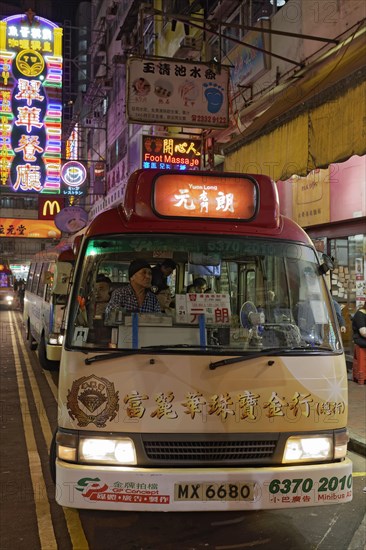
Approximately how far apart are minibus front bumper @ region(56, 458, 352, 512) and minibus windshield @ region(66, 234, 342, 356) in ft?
2.50

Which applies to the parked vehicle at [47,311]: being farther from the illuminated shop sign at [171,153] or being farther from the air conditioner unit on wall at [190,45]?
the air conditioner unit on wall at [190,45]

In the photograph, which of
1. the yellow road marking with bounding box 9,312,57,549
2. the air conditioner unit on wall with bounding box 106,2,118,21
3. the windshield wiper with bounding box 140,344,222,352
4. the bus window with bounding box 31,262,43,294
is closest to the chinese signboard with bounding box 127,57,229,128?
the yellow road marking with bounding box 9,312,57,549

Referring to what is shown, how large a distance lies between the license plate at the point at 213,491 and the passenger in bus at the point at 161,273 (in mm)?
1708

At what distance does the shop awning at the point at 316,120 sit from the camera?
289 inches

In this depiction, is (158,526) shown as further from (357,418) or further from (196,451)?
(357,418)

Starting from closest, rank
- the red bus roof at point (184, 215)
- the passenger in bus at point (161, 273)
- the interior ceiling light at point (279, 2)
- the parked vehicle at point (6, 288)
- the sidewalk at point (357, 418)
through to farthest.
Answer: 1. the red bus roof at point (184, 215)
2. the passenger in bus at point (161, 273)
3. the sidewalk at point (357, 418)
4. the interior ceiling light at point (279, 2)
5. the parked vehicle at point (6, 288)

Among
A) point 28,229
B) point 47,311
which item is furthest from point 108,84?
point 47,311

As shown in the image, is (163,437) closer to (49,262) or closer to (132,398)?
(132,398)

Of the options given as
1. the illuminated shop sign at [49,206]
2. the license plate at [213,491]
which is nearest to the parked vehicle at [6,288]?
the illuminated shop sign at [49,206]

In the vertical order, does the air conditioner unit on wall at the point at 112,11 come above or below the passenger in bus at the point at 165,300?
above

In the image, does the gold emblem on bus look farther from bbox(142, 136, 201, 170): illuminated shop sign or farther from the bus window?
bbox(142, 136, 201, 170): illuminated shop sign

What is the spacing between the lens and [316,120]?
26.9 feet

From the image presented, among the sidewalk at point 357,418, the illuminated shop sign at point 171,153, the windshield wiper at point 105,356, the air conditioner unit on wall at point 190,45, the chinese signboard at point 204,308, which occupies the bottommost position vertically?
the sidewalk at point 357,418

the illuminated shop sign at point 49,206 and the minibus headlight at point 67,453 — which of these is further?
the illuminated shop sign at point 49,206
